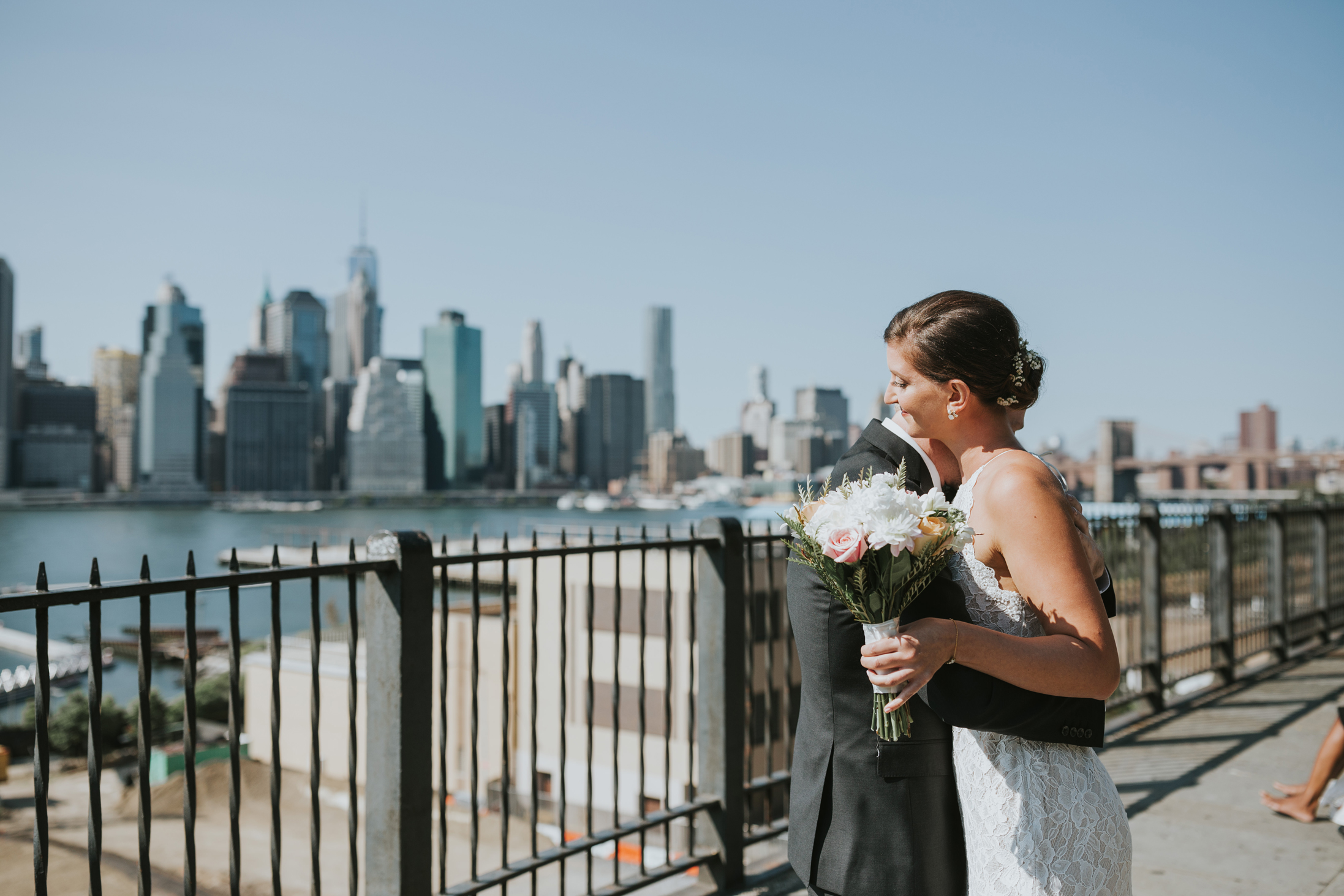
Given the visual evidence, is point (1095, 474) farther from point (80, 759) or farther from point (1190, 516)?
point (80, 759)

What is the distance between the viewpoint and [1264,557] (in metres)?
8.77

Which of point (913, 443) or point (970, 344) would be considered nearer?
point (970, 344)

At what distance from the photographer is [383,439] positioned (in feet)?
445

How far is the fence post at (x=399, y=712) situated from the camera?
2.67 m

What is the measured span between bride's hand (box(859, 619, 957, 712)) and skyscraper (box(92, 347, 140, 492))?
5151 inches

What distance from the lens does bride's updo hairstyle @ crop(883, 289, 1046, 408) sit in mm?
1773

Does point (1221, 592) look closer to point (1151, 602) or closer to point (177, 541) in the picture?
point (1151, 602)

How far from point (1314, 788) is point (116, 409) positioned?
492 ft

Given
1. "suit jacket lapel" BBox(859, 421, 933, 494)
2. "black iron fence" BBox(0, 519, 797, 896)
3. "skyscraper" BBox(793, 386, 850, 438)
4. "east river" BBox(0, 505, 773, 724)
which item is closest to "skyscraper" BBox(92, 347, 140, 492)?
"east river" BBox(0, 505, 773, 724)

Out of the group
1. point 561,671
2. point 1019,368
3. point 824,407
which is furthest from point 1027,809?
point 824,407

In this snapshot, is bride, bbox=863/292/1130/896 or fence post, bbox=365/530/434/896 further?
fence post, bbox=365/530/434/896

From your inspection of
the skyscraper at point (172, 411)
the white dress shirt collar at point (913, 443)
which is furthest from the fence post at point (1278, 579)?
the skyscraper at point (172, 411)

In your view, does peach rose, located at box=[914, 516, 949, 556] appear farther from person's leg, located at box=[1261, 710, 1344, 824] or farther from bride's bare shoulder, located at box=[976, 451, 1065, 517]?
person's leg, located at box=[1261, 710, 1344, 824]

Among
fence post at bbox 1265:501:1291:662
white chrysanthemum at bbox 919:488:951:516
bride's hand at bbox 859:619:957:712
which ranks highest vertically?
white chrysanthemum at bbox 919:488:951:516
